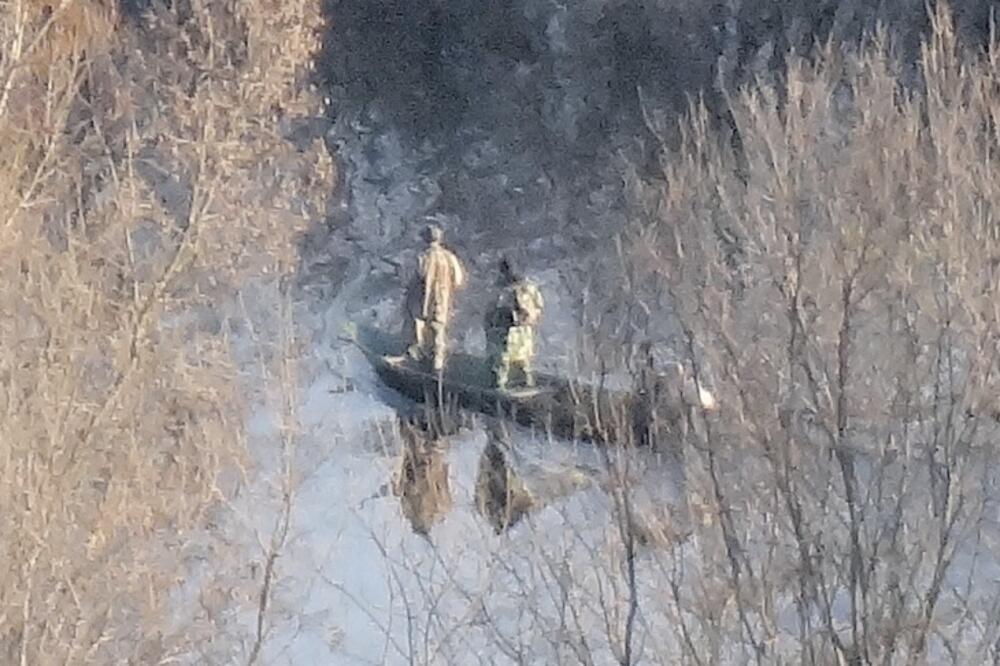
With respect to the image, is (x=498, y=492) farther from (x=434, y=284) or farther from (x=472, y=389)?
(x=434, y=284)

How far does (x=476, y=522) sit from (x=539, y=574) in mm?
1692

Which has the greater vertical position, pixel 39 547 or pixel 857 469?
pixel 857 469

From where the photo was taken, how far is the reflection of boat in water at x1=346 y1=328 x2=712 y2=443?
11.2m

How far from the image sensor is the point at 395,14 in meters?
22.4

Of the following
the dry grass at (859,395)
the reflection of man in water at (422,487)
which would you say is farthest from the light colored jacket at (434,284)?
the dry grass at (859,395)

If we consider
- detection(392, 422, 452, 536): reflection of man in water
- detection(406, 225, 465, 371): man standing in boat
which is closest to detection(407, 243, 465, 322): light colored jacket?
detection(406, 225, 465, 371): man standing in boat

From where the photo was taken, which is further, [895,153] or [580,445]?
[580,445]

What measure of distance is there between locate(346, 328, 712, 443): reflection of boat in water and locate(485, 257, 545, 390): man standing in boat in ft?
0.53

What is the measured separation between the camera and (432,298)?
43.5ft

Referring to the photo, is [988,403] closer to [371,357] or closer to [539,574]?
[539,574]

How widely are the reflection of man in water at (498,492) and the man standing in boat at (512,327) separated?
4.74 feet

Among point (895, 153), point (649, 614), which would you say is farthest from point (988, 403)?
point (649, 614)

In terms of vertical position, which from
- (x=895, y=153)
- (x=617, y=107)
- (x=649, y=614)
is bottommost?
(x=649, y=614)

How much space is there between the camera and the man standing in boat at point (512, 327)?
12.8 meters
